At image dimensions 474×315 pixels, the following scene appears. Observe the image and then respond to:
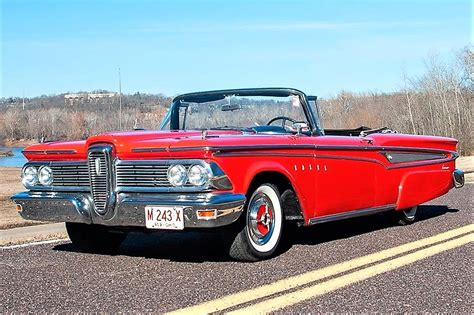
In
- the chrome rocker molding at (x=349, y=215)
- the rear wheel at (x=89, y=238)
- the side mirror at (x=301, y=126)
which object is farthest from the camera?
the side mirror at (x=301, y=126)

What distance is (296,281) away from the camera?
4691mm

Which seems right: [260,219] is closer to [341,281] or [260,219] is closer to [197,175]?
[197,175]

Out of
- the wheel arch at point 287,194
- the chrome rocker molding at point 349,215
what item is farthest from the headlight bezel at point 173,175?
the chrome rocker molding at point 349,215

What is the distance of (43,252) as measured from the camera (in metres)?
6.33

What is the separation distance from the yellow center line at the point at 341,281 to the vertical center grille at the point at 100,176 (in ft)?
6.31

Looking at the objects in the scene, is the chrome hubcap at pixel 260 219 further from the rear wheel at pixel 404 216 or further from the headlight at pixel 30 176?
the rear wheel at pixel 404 216

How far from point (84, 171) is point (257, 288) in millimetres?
2073

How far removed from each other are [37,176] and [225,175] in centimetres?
193

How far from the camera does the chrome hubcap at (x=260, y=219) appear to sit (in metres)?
5.61

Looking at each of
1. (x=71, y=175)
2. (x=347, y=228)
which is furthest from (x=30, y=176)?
(x=347, y=228)

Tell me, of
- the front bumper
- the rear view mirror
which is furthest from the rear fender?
the front bumper

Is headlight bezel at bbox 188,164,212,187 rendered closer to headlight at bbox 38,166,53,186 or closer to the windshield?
headlight at bbox 38,166,53,186

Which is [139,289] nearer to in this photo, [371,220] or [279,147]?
[279,147]

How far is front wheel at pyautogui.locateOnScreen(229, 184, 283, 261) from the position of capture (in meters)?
5.43
